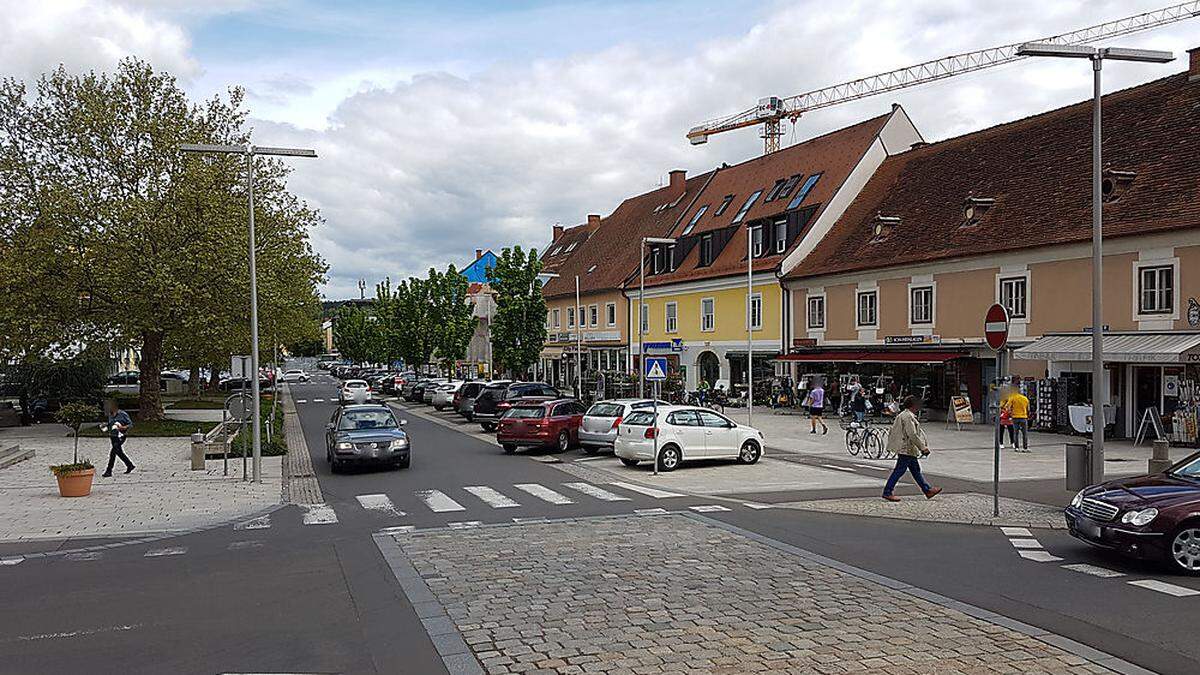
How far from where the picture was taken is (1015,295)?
31.3 m

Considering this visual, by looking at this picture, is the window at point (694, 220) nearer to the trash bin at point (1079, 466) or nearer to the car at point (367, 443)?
the car at point (367, 443)

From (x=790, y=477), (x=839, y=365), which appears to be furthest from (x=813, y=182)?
(x=790, y=477)

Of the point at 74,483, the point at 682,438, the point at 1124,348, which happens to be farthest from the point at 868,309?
the point at 74,483

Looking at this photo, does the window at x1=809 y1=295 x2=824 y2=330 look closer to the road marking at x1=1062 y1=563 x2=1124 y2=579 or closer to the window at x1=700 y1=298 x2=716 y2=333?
the window at x1=700 y1=298 x2=716 y2=333

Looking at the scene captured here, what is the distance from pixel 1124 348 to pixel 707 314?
922 inches

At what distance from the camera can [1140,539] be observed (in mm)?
10438

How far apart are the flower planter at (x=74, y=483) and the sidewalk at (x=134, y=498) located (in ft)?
0.49

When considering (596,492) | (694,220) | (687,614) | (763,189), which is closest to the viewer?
(687,614)

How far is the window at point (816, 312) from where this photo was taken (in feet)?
132

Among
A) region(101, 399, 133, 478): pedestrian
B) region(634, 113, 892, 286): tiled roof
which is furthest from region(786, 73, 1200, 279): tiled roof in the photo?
region(101, 399, 133, 478): pedestrian

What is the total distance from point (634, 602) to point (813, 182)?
37.5m

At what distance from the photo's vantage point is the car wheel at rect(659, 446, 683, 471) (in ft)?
70.9

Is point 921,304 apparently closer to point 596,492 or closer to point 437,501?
point 596,492

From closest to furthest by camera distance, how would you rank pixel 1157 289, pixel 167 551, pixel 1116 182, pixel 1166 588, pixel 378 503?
pixel 1166 588
pixel 167 551
pixel 378 503
pixel 1157 289
pixel 1116 182
